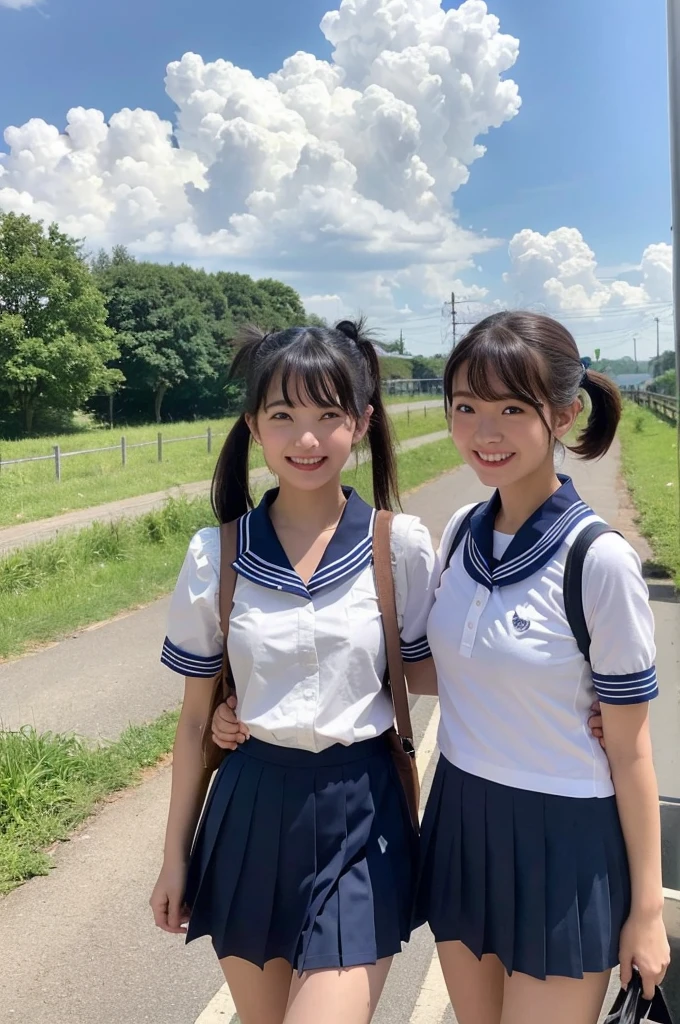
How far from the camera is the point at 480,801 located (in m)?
1.55

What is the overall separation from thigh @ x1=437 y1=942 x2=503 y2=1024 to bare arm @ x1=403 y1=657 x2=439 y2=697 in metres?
0.50

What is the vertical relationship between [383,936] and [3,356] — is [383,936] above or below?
below

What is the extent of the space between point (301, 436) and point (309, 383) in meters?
0.11

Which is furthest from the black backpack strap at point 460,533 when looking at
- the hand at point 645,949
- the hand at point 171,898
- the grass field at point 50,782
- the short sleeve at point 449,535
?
the grass field at point 50,782

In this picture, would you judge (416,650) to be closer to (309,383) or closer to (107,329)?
(309,383)

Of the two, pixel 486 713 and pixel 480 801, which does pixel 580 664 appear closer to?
pixel 486 713

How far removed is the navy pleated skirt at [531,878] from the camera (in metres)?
1.46

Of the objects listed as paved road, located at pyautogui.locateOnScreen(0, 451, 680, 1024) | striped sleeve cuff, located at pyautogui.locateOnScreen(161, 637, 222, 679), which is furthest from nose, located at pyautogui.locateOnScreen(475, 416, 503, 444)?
paved road, located at pyautogui.locateOnScreen(0, 451, 680, 1024)

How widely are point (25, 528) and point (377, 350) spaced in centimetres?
1201

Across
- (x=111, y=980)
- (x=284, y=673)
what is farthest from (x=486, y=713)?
(x=111, y=980)

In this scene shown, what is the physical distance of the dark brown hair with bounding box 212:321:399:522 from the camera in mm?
1682

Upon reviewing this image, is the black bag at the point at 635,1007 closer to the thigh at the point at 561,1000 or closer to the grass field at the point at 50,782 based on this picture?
the thigh at the point at 561,1000

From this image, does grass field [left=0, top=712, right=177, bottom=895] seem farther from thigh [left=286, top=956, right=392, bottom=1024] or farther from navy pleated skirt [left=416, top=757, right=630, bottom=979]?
navy pleated skirt [left=416, top=757, right=630, bottom=979]

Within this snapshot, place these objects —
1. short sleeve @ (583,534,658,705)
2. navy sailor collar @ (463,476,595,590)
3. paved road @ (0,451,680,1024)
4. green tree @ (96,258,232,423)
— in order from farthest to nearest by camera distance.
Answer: green tree @ (96,258,232,423), paved road @ (0,451,680,1024), navy sailor collar @ (463,476,595,590), short sleeve @ (583,534,658,705)
